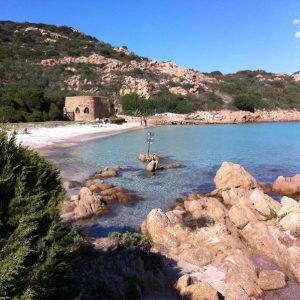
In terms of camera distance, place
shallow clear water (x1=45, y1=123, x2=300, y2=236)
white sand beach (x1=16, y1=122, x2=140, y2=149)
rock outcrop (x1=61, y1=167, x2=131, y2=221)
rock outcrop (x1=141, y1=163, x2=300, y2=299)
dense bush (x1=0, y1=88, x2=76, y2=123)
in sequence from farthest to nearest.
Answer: dense bush (x1=0, y1=88, x2=76, y2=123) → white sand beach (x1=16, y1=122, x2=140, y2=149) → shallow clear water (x1=45, y1=123, x2=300, y2=236) → rock outcrop (x1=61, y1=167, x2=131, y2=221) → rock outcrop (x1=141, y1=163, x2=300, y2=299)

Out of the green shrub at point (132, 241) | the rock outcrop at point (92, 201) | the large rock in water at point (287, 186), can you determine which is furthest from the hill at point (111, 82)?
the green shrub at point (132, 241)

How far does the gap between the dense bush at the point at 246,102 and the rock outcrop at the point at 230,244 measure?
7530 cm

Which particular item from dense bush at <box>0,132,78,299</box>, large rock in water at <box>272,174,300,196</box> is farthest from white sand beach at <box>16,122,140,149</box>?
dense bush at <box>0,132,78,299</box>

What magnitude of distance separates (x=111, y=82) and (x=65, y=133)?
144ft

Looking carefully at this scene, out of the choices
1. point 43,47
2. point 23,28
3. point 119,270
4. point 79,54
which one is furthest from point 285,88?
point 119,270

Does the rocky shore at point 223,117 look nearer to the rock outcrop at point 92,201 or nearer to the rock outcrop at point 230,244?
the rock outcrop at point 92,201

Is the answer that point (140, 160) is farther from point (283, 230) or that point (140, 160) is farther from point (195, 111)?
point (195, 111)

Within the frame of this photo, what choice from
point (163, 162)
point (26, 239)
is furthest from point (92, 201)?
point (163, 162)

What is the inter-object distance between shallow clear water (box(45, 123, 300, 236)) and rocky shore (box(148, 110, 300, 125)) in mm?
28222

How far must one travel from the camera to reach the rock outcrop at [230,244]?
321 inches

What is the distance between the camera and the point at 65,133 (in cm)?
4575

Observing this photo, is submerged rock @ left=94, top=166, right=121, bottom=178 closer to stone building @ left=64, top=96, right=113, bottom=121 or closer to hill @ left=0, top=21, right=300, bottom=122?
hill @ left=0, top=21, right=300, bottom=122

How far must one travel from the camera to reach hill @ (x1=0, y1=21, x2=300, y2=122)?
7619cm

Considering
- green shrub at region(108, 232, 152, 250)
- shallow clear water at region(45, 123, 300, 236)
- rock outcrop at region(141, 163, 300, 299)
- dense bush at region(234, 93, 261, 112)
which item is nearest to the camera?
rock outcrop at region(141, 163, 300, 299)
